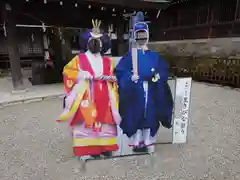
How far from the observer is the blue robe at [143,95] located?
2455 millimetres

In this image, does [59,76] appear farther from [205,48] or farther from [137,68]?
[205,48]

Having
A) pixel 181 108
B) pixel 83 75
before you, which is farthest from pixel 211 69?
pixel 83 75

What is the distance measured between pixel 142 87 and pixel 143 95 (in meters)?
0.11

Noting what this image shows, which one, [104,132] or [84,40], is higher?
[84,40]

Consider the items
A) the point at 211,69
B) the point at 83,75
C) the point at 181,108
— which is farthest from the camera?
the point at 211,69

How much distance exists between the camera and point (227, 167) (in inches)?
105

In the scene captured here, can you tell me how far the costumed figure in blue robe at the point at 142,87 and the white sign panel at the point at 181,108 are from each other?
400mm

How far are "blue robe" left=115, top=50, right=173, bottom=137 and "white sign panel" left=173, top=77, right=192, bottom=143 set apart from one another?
40 centimetres

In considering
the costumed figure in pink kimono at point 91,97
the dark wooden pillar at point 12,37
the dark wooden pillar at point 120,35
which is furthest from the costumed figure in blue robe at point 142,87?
the dark wooden pillar at point 120,35

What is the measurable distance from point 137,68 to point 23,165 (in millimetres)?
2170

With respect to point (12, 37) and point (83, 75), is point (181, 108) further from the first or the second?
point (12, 37)

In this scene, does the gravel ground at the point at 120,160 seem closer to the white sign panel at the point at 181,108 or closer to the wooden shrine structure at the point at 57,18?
the white sign panel at the point at 181,108

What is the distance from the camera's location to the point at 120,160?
286cm

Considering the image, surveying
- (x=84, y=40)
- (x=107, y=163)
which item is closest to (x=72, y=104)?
(x=84, y=40)
